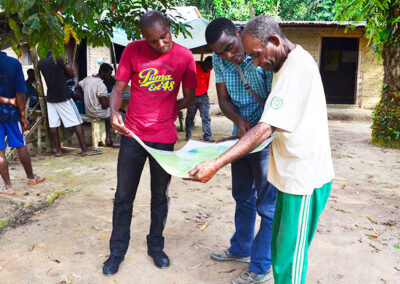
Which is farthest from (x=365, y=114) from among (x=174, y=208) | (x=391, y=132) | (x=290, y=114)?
(x=290, y=114)

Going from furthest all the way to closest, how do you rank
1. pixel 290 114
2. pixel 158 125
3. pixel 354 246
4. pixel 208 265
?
1. pixel 354 246
2. pixel 208 265
3. pixel 158 125
4. pixel 290 114

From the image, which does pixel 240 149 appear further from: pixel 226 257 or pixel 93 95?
pixel 93 95

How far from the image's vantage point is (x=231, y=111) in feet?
7.86

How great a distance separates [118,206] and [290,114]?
149cm

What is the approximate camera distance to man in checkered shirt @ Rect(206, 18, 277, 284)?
2172 mm

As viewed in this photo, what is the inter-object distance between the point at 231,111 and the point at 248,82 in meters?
0.23

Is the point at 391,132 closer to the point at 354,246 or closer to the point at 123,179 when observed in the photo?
the point at 354,246

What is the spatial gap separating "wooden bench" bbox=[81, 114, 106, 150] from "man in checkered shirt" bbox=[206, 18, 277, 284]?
448 centimetres

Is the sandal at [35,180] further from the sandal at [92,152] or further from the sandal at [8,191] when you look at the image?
the sandal at [92,152]

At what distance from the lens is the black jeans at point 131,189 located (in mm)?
2502

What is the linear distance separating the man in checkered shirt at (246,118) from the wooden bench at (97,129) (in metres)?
4.48

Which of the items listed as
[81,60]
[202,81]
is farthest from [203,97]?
[81,60]

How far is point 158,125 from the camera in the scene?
2.48 m

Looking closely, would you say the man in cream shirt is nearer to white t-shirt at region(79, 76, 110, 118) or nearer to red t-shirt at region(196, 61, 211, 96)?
white t-shirt at region(79, 76, 110, 118)
